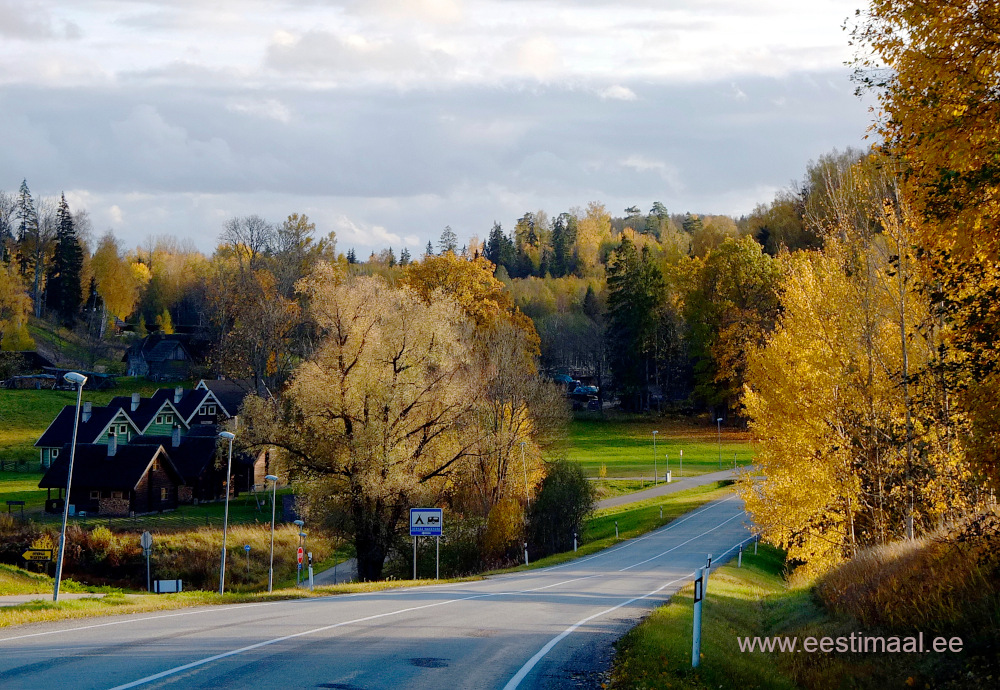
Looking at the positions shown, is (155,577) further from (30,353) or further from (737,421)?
(30,353)

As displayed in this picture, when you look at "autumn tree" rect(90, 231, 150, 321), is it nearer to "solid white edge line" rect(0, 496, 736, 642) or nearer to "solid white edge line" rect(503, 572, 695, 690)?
"solid white edge line" rect(0, 496, 736, 642)

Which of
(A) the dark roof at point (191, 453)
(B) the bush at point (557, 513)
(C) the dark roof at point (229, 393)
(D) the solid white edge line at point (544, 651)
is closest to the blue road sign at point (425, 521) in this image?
(D) the solid white edge line at point (544, 651)

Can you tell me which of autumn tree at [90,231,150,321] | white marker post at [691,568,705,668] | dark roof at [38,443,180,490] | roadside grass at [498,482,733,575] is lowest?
roadside grass at [498,482,733,575]

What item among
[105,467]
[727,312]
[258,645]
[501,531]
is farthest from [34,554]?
[727,312]

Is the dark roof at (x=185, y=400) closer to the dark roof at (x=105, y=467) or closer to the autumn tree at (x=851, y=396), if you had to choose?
the dark roof at (x=105, y=467)

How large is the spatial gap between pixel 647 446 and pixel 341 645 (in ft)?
241

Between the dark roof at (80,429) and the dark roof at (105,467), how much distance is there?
8985 millimetres

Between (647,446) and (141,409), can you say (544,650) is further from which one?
(647,446)

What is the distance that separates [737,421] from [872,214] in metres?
68.4

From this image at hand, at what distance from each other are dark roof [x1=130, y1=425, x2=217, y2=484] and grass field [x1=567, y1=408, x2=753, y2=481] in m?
28.3

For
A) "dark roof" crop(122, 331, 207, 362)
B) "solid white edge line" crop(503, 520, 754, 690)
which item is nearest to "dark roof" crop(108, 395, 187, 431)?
"dark roof" crop(122, 331, 207, 362)

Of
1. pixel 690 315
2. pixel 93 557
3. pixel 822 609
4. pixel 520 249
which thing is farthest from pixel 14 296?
pixel 822 609

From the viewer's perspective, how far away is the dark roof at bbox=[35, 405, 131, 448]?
69.2m

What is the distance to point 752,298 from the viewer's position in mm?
86500
